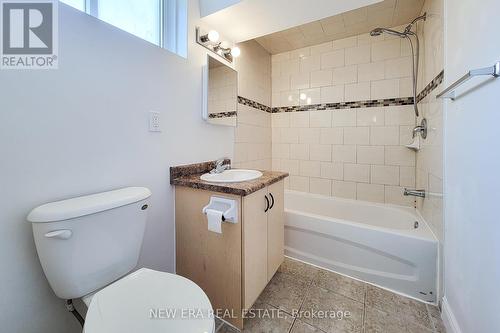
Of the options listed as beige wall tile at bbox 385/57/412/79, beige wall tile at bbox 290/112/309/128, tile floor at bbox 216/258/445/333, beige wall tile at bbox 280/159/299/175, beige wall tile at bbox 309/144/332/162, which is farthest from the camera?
beige wall tile at bbox 280/159/299/175

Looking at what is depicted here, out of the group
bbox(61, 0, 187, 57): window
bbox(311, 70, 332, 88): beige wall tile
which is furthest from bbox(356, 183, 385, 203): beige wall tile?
bbox(61, 0, 187, 57): window

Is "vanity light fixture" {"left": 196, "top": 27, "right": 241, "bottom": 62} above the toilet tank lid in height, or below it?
above

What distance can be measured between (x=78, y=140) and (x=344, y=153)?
236cm

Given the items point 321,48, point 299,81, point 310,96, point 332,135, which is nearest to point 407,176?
point 332,135

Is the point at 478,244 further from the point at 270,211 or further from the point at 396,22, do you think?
the point at 396,22

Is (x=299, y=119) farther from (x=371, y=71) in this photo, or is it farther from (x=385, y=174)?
(x=385, y=174)

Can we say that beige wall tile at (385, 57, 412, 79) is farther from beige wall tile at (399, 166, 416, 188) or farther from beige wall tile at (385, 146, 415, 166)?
beige wall tile at (399, 166, 416, 188)

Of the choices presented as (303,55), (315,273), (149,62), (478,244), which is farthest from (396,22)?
(315,273)

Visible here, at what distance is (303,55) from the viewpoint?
8.39 feet

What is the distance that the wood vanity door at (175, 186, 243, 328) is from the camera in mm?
1187

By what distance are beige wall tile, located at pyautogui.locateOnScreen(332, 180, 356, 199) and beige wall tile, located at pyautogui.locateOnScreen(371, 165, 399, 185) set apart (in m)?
0.22

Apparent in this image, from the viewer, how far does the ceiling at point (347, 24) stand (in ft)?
5.95

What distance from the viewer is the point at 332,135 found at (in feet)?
8.06

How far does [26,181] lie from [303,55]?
8.89 ft
